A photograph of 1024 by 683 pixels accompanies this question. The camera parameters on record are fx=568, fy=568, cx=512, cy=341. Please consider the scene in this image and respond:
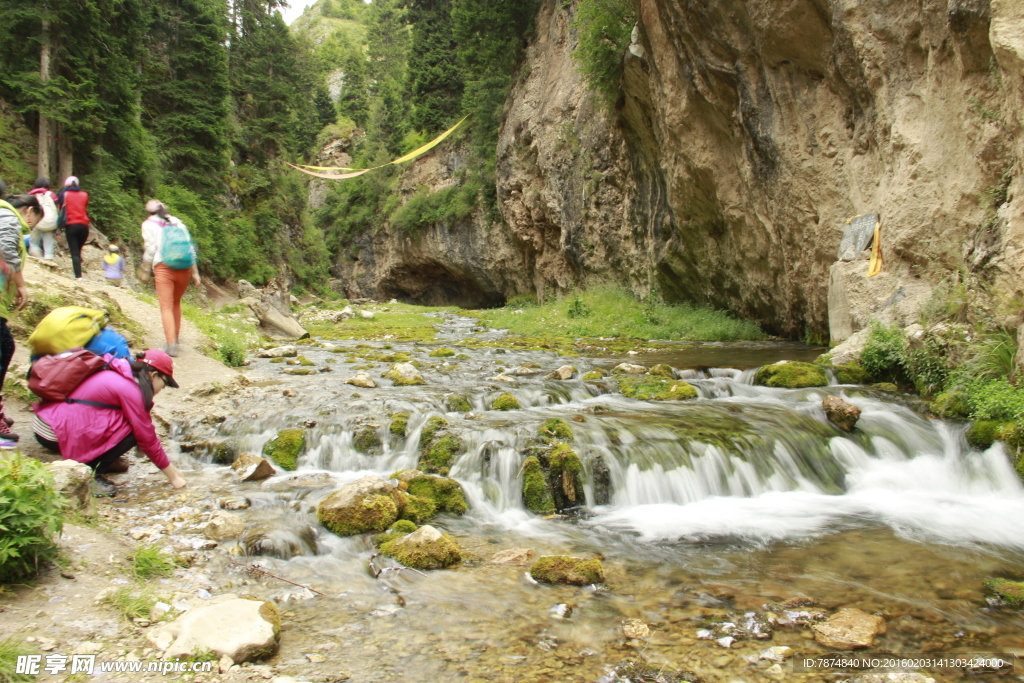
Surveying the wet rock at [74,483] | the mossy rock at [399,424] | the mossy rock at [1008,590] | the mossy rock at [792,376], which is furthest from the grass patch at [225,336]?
the mossy rock at [1008,590]

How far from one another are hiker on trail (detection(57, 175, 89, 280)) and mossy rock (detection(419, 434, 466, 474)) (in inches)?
334

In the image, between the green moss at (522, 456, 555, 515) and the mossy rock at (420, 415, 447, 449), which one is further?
the mossy rock at (420, 415, 447, 449)

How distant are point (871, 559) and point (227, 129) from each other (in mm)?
26299

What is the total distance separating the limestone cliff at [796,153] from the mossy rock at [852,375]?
1.29 m

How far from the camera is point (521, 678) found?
2.73 metres

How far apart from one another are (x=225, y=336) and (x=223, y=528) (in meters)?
8.32

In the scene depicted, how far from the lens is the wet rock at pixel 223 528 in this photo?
398 centimetres

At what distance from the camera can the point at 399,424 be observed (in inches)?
259

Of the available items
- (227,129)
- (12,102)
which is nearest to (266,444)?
(12,102)

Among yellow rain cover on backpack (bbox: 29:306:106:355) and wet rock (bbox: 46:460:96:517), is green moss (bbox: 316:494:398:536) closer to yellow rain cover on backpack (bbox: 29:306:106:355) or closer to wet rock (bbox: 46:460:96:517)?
wet rock (bbox: 46:460:96:517)

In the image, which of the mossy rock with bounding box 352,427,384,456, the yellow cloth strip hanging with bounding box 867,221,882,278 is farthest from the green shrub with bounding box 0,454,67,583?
the yellow cloth strip hanging with bounding box 867,221,882,278

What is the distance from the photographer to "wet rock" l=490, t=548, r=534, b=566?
406cm

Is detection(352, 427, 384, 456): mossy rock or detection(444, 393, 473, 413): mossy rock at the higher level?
detection(444, 393, 473, 413): mossy rock

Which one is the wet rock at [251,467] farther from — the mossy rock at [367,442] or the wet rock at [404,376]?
the wet rock at [404,376]
